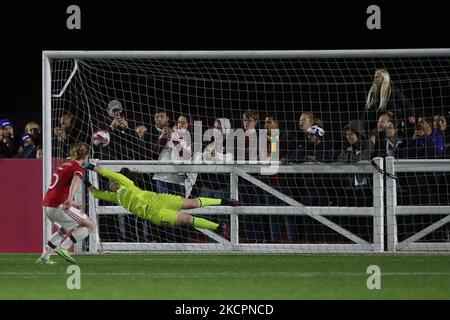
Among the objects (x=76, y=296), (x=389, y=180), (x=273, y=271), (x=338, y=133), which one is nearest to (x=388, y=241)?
(x=389, y=180)

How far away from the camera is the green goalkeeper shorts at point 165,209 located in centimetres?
1573

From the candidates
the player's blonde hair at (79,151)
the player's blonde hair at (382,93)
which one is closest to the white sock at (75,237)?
the player's blonde hair at (79,151)

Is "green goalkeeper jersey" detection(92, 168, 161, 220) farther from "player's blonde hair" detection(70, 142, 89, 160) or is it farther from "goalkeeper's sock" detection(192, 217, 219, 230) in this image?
"player's blonde hair" detection(70, 142, 89, 160)

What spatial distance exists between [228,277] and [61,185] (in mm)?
2950

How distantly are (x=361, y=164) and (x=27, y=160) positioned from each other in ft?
15.6

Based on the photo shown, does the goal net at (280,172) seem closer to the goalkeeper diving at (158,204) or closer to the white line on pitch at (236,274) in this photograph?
the goalkeeper diving at (158,204)

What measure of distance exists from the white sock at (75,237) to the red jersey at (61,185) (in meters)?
0.48

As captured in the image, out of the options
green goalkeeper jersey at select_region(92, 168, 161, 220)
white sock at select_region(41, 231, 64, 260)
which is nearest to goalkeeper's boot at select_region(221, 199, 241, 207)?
green goalkeeper jersey at select_region(92, 168, 161, 220)

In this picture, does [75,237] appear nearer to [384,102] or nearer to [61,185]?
[61,185]

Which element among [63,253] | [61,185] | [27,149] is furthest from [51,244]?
[27,149]

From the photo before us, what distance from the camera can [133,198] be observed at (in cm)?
1566

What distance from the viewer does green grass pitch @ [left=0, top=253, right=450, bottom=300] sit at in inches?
433
